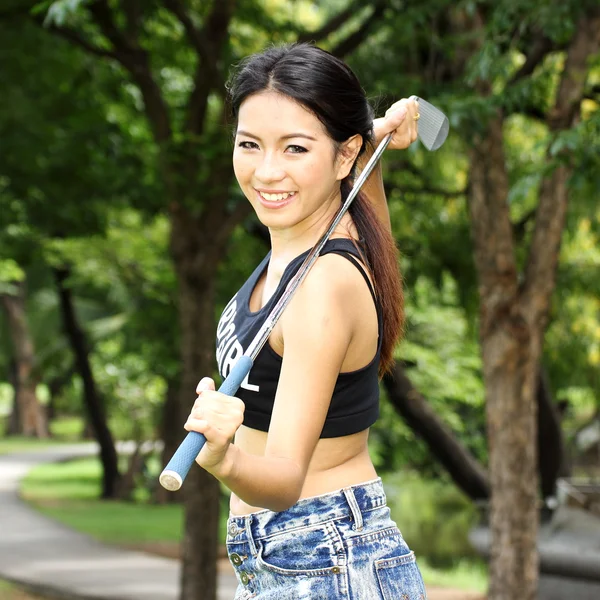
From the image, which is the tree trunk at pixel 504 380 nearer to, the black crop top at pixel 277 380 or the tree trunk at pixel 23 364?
the black crop top at pixel 277 380

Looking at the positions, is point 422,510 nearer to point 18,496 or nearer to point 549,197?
point 18,496

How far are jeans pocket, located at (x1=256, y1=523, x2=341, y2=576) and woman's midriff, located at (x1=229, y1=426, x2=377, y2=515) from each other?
7 cm

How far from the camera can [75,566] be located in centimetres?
1376

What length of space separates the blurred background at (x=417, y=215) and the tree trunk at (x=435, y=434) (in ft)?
0.09

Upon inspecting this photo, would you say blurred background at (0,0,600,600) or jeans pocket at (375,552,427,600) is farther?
blurred background at (0,0,600,600)

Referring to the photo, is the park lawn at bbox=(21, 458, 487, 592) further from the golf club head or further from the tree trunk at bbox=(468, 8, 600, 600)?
the golf club head

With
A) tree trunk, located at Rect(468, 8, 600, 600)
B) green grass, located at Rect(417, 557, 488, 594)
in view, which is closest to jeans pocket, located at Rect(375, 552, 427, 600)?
tree trunk, located at Rect(468, 8, 600, 600)

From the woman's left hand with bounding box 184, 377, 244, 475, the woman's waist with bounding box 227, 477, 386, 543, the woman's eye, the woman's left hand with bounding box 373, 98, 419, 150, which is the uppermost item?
the woman's left hand with bounding box 373, 98, 419, 150

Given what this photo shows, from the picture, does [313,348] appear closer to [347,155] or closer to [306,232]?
[306,232]

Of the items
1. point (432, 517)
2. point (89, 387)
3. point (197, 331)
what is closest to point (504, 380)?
point (197, 331)

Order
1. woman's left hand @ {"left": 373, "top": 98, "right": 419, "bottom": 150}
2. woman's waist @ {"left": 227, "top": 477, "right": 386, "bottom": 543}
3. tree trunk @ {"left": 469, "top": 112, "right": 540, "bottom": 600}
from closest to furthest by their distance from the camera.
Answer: woman's waist @ {"left": 227, "top": 477, "right": 386, "bottom": 543} → woman's left hand @ {"left": 373, "top": 98, "right": 419, "bottom": 150} → tree trunk @ {"left": 469, "top": 112, "right": 540, "bottom": 600}

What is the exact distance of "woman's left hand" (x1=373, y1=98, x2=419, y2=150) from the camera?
7.81ft

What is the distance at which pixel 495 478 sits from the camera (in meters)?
7.62

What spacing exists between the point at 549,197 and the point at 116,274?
334 inches
